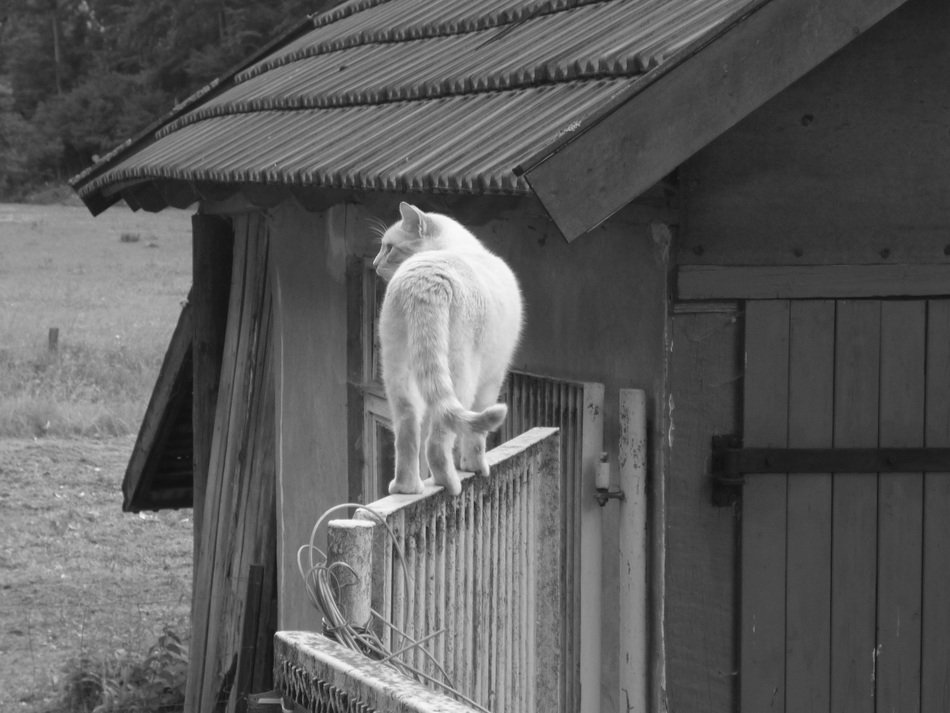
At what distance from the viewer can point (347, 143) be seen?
524 cm

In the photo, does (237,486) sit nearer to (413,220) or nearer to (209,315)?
(209,315)

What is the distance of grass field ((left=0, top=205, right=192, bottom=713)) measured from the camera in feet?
33.0

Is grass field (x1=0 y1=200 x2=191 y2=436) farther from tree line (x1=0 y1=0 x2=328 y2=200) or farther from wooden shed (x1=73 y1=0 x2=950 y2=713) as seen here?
wooden shed (x1=73 y1=0 x2=950 y2=713)

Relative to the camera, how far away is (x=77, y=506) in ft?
44.8

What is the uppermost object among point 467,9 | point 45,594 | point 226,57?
point 226,57

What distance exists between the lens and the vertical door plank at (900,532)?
4316mm

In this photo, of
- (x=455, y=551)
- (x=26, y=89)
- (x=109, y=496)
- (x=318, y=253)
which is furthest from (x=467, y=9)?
(x=26, y=89)

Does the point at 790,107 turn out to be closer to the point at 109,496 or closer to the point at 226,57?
the point at 109,496

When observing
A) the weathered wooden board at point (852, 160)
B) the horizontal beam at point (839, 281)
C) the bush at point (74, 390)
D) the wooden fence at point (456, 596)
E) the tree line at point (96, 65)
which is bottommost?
the bush at point (74, 390)

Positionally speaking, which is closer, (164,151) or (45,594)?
(164,151)

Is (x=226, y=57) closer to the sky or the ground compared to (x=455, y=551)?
closer to the sky

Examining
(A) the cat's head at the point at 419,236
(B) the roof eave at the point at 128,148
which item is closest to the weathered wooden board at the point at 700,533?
(A) the cat's head at the point at 419,236

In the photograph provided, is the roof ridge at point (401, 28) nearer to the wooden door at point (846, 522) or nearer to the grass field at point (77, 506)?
the wooden door at point (846, 522)

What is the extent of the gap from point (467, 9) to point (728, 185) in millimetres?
2532
